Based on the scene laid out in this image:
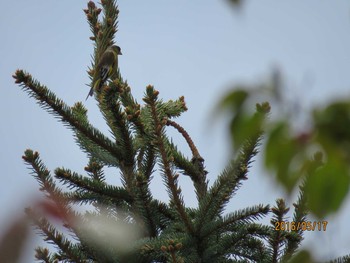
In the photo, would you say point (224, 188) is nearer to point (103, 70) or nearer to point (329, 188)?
point (103, 70)

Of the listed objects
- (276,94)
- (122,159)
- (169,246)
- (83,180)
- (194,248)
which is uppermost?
(122,159)

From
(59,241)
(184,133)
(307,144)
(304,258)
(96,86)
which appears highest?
(96,86)

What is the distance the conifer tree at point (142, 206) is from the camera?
2.94m

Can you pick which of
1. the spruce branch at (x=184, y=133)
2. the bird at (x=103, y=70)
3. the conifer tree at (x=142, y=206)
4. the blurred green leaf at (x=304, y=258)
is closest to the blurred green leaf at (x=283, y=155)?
the blurred green leaf at (x=304, y=258)

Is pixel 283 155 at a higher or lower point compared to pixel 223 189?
lower

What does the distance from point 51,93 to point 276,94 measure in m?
2.68

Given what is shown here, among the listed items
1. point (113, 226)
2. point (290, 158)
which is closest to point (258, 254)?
point (113, 226)

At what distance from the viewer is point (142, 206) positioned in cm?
318

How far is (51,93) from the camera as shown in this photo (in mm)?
3359

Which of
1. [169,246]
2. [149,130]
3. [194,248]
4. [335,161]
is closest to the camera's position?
[335,161]

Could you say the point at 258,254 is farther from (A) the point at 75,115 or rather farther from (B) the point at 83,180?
(A) the point at 75,115

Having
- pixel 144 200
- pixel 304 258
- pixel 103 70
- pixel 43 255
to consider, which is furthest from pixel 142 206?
pixel 304 258
